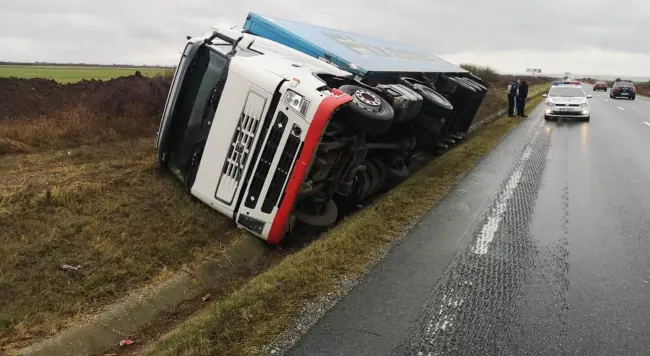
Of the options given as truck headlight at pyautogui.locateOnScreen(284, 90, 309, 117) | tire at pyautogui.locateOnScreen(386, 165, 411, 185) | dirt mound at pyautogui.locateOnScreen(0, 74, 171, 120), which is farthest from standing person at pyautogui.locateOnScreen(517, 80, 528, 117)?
truck headlight at pyautogui.locateOnScreen(284, 90, 309, 117)

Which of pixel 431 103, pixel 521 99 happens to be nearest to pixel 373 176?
pixel 431 103

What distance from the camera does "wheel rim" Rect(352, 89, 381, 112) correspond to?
18.0ft

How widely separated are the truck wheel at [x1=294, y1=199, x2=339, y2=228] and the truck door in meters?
1.36

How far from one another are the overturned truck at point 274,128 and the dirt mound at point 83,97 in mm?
5639

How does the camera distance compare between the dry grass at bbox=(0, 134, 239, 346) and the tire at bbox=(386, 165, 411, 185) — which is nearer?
the dry grass at bbox=(0, 134, 239, 346)

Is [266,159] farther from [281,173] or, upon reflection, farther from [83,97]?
[83,97]

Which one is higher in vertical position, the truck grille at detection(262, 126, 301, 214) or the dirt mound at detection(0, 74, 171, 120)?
the truck grille at detection(262, 126, 301, 214)

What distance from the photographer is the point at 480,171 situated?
26.6 ft

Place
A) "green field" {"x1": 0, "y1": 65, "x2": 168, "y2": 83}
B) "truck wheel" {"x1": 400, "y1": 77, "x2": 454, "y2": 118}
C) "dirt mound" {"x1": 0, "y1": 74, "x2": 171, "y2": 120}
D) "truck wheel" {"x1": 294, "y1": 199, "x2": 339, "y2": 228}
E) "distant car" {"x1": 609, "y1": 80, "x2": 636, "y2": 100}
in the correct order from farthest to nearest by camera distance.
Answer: "distant car" {"x1": 609, "y1": 80, "x2": 636, "y2": 100} → "green field" {"x1": 0, "y1": 65, "x2": 168, "y2": 83} → "dirt mound" {"x1": 0, "y1": 74, "x2": 171, "y2": 120} → "truck wheel" {"x1": 400, "y1": 77, "x2": 454, "y2": 118} → "truck wheel" {"x1": 294, "y1": 199, "x2": 339, "y2": 228}

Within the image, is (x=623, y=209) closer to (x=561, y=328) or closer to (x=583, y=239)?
(x=583, y=239)

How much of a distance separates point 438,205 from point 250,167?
2475 millimetres

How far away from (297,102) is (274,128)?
1.16ft

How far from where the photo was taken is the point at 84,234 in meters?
4.91

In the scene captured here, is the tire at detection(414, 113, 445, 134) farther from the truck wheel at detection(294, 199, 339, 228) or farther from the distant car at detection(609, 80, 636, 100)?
the distant car at detection(609, 80, 636, 100)
